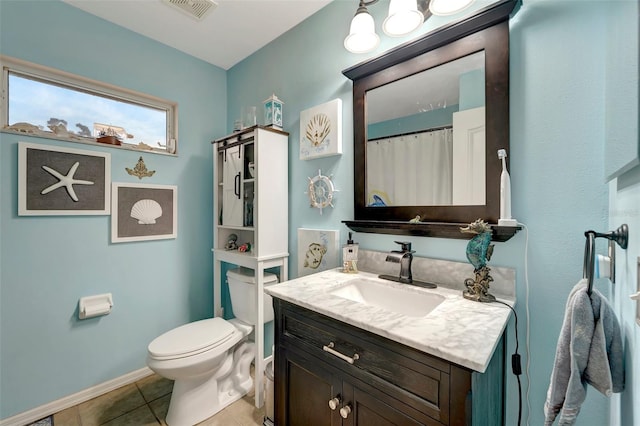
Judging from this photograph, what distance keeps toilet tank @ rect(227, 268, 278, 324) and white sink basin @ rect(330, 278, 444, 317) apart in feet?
2.44

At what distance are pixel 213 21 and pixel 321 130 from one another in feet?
3.70

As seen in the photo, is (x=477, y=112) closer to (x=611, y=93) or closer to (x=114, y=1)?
(x=611, y=93)

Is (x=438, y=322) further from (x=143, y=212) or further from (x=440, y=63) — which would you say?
(x=143, y=212)

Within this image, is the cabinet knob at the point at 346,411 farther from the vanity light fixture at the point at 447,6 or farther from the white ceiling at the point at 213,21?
the white ceiling at the point at 213,21

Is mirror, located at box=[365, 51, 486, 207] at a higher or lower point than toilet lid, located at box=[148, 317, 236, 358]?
higher

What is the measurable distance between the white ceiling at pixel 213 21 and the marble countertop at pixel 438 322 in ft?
5.87

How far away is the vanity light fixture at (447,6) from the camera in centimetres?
105

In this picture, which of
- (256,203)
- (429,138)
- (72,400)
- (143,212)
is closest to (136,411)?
(72,400)

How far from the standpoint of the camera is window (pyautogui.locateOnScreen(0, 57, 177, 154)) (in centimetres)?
159

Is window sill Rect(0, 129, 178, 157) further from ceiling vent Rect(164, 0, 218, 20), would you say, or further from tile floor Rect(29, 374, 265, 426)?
tile floor Rect(29, 374, 265, 426)

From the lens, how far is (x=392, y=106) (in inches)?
54.7

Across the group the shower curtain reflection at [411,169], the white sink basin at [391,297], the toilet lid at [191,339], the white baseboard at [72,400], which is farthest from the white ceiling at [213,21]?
the white baseboard at [72,400]

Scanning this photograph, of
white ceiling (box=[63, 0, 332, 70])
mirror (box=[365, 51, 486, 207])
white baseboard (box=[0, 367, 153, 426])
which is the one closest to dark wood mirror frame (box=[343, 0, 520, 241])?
mirror (box=[365, 51, 486, 207])

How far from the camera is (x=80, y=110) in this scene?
1812 millimetres
